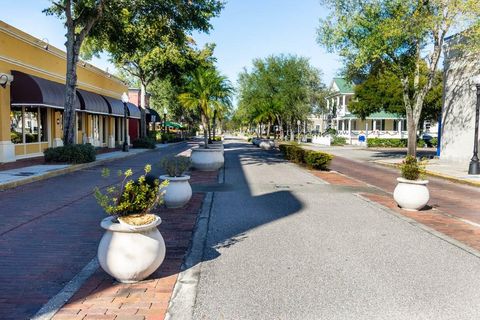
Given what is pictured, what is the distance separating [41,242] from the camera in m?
6.41

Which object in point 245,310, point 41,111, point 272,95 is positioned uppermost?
point 272,95

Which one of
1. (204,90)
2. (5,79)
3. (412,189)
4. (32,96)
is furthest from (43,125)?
(412,189)

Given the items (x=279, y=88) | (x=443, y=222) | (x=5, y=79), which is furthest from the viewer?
(x=279, y=88)

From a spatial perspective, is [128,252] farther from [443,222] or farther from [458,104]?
[458,104]

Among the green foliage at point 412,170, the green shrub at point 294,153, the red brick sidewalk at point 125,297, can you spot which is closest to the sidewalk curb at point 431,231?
the green foliage at point 412,170

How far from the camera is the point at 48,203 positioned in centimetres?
981

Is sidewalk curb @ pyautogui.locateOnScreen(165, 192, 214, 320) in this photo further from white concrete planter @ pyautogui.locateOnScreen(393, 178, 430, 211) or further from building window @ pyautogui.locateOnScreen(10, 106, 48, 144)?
building window @ pyautogui.locateOnScreen(10, 106, 48, 144)

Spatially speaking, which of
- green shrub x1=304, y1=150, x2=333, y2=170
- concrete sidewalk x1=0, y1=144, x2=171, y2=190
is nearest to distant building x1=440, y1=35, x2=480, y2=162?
green shrub x1=304, y1=150, x2=333, y2=170

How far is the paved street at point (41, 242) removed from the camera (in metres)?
4.41

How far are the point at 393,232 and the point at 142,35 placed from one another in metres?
20.3

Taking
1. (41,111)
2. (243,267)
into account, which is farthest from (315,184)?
(41,111)

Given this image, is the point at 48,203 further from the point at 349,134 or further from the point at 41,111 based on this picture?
the point at 349,134

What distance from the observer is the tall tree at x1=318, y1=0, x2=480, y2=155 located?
19.6m

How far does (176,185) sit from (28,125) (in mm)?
15939
